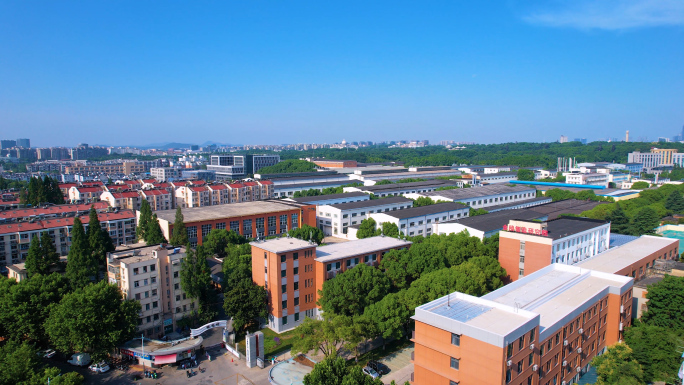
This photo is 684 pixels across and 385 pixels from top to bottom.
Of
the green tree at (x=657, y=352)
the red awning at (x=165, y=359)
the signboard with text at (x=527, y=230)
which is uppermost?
the signboard with text at (x=527, y=230)

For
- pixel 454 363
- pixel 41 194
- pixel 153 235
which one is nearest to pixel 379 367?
pixel 454 363

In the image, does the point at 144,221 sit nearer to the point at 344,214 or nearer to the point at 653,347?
the point at 344,214

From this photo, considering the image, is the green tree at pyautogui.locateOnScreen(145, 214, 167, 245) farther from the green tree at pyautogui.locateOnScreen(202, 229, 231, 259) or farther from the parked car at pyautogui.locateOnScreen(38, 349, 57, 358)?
the parked car at pyautogui.locateOnScreen(38, 349, 57, 358)

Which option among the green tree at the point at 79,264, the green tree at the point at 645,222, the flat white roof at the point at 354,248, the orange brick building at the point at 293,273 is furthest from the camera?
the green tree at the point at 645,222

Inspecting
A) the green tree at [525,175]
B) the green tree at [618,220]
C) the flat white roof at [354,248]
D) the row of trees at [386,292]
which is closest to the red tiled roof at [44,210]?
the flat white roof at [354,248]

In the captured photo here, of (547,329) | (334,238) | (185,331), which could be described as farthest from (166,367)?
(334,238)

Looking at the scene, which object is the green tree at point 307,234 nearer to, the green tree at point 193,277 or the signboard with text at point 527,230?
the green tree at point 193,277
